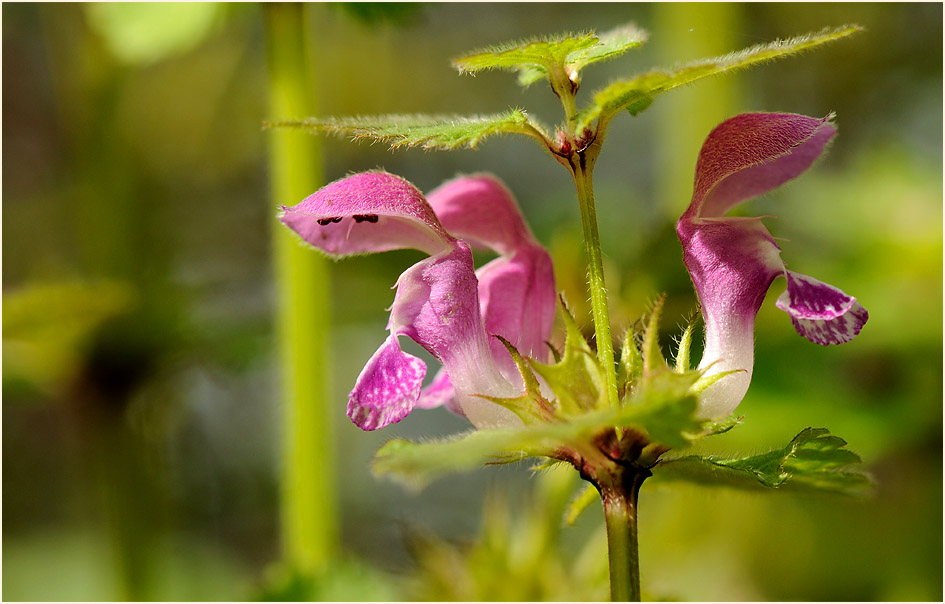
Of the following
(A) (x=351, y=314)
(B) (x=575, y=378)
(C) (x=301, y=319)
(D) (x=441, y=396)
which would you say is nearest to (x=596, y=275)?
(B) (x=575, y=378)

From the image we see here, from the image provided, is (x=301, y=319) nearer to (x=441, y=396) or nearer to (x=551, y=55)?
(x=441, y=396)

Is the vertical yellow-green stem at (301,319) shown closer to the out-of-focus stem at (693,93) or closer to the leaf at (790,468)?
the leaf at (790,468)

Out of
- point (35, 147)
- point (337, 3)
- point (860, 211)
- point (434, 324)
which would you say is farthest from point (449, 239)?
point (35, 147)

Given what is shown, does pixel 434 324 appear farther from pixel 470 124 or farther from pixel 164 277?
pixel 164 277

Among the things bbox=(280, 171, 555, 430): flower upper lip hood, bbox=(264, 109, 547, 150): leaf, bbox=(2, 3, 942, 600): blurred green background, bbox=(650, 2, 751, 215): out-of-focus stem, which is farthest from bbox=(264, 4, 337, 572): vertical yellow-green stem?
bbox=(650, 2, 751, 215): out-of-focus stem

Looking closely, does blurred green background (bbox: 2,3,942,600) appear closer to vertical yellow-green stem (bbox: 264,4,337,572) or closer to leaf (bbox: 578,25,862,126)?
vertical yellow-green stem (bbox: 264,4,337,572)

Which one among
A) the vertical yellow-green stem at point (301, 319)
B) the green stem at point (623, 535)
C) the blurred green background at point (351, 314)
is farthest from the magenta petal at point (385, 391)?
the vertical yellow-green stem at point (301, 319)
